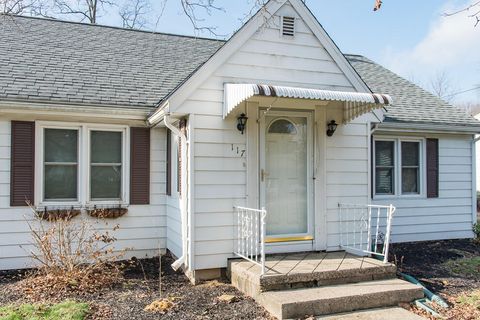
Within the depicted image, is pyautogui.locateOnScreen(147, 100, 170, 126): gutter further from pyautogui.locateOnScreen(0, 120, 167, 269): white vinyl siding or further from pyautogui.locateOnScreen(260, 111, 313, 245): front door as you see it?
pyautogui.locateOnScreen(260, 111, 313, 245): front door

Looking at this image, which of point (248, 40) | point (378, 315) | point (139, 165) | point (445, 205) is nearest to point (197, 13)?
point (248, 40)

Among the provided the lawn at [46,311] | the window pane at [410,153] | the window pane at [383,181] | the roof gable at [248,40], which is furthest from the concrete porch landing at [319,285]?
the window pane at [410,153]

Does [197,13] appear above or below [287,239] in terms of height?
above

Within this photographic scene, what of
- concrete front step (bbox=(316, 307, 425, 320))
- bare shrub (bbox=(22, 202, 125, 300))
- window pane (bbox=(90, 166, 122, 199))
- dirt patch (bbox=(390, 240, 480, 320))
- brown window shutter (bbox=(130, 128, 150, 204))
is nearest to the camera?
concrete front step (bbox=(316, 307, 425, 320))

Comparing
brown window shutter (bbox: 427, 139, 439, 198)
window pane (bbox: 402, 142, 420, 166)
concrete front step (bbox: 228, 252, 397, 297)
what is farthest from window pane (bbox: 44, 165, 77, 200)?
brown window shutter (bbox: 427, 139, 439, 198)

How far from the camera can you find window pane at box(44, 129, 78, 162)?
22.1ft

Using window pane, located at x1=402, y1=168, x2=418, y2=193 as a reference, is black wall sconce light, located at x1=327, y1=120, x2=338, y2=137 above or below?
above

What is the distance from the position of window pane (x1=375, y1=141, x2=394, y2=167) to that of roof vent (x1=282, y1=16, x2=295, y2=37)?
3.51 m

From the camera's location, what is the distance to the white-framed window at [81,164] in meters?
6.69

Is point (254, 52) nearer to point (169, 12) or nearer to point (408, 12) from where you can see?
point (169, 12)

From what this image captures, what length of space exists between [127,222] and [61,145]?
1.68m

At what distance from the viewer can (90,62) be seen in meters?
8.10

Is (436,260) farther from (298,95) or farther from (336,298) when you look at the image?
(298,95)

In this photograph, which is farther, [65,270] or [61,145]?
[61,145]
